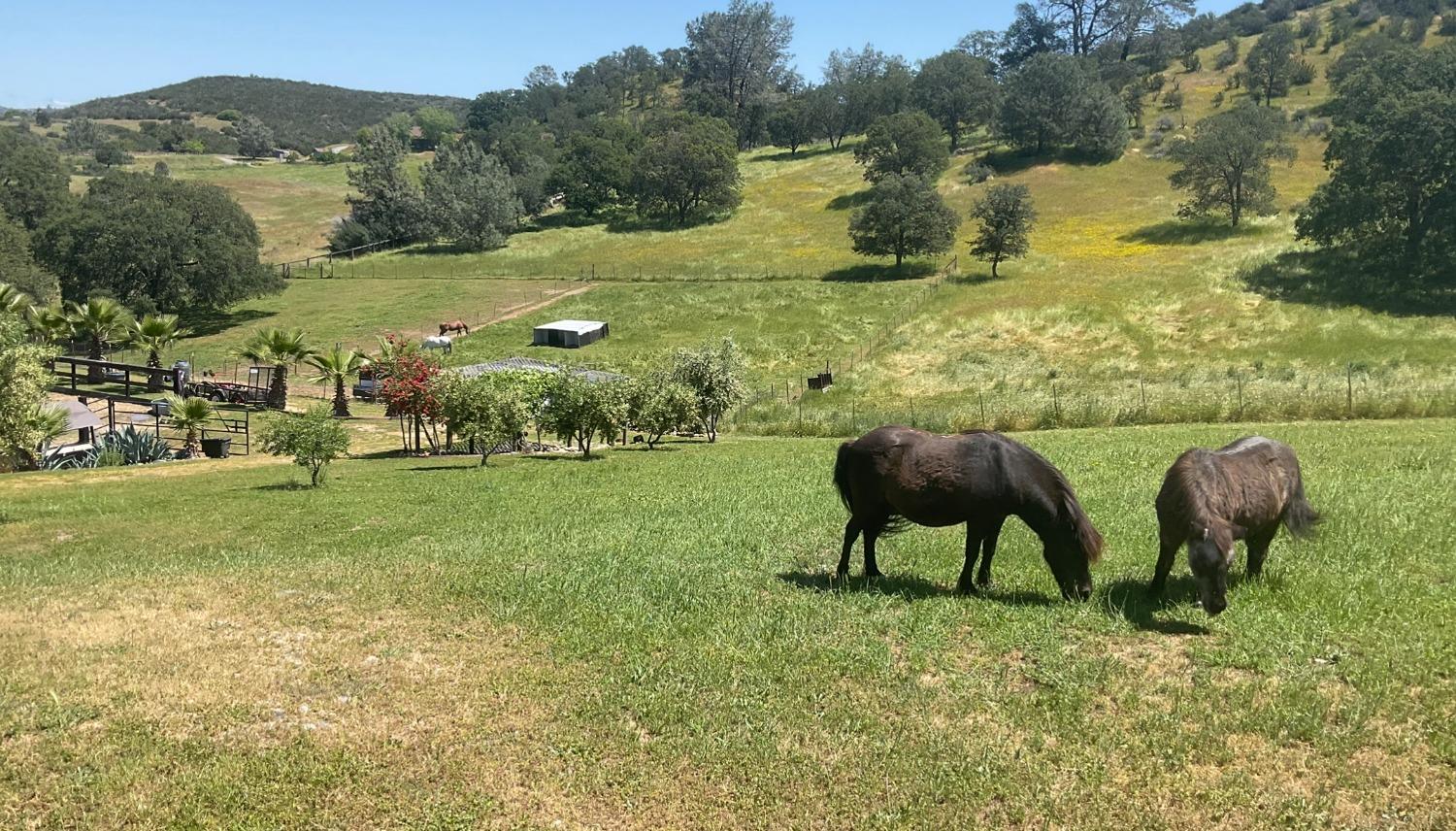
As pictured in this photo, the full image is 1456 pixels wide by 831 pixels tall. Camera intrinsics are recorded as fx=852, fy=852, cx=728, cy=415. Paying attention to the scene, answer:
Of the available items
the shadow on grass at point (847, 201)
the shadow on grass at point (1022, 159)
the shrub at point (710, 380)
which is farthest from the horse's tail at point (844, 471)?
the shadow on grass at point (1022, 159)

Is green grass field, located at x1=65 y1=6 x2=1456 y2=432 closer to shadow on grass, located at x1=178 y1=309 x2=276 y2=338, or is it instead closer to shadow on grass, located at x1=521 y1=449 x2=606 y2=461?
shadow on grass, located at x1=178 y1=309 x2=276 y2=338

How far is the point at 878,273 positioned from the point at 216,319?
55212mm

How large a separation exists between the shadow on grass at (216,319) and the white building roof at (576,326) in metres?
26.4

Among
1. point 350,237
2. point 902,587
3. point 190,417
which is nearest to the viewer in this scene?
point 902,587

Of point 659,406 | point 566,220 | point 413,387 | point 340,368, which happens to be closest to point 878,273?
point 659,406

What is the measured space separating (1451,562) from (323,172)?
16103 cm

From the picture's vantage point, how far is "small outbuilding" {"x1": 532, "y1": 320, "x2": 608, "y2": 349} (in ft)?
196

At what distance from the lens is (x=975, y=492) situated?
10.2 metres

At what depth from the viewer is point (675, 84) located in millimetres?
197625

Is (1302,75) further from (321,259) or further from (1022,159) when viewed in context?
(321,259)

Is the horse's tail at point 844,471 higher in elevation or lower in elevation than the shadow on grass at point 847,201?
lower

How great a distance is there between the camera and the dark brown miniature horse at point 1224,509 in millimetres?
8953

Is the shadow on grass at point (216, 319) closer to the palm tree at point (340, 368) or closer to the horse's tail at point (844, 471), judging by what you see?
the palm tree at point (340, 368)

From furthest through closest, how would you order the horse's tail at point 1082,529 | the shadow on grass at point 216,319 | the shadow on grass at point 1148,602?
the shadow on grass at point 216,319, the horse's tail at point 1082,529, the shadow on grass at point 1148,602
